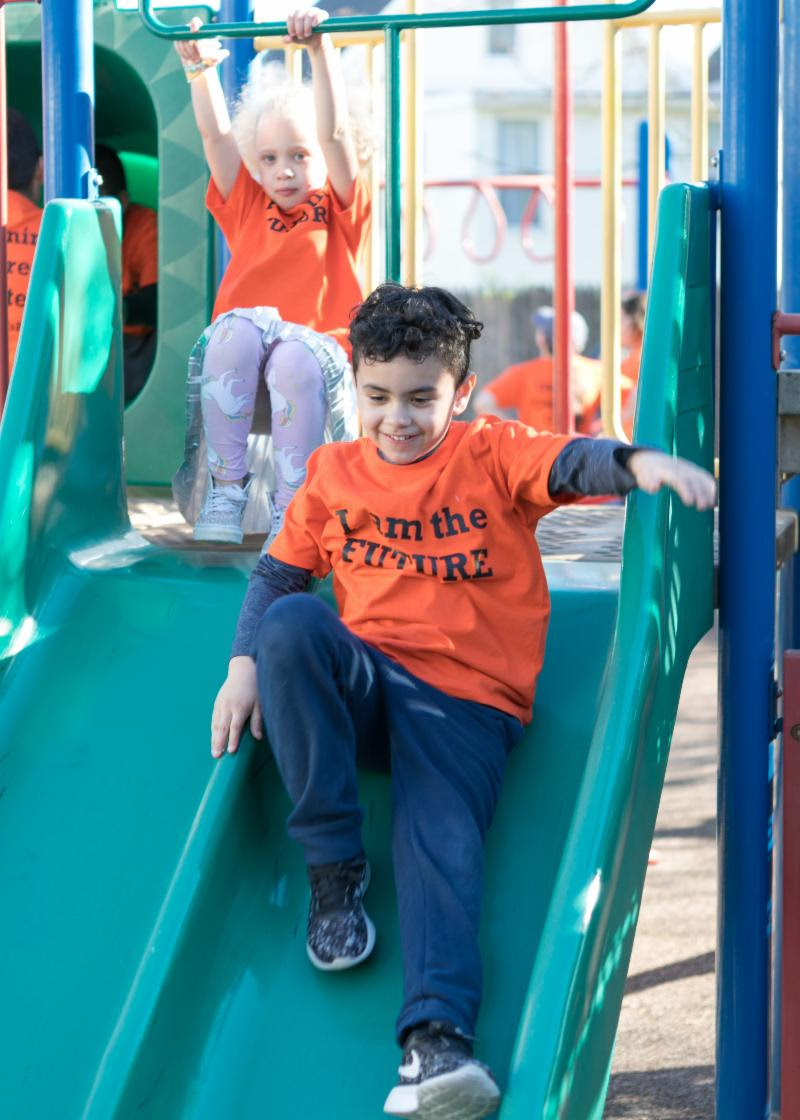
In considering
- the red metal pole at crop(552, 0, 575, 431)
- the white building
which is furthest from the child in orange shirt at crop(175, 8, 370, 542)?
the white building

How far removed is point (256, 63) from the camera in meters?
4.42

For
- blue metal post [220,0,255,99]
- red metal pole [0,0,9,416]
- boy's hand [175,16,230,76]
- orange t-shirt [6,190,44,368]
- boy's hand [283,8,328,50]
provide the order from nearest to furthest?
boy's hand [283,8,328,50]
boy's hand [175,16,230,76]
red metal pole [0,0,9,416]
blue metal post [220,0,255,99]
orange t-shirt [6,190,44,368]

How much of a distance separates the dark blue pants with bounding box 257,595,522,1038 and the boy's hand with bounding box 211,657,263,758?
14 centimetres

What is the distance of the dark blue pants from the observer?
2221 mm

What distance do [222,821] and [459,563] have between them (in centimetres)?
57

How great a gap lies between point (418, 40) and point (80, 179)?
176 centimetres

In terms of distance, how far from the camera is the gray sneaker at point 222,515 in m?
3.25

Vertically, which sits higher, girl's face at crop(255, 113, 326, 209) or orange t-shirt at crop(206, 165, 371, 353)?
girl's face at crop(255, 113, 326, 209)

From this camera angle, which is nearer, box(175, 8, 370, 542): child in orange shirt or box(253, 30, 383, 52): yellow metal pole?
box(175, 8, 370, 542): child in orange shirt

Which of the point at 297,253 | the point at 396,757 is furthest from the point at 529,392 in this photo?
the point at 396,757

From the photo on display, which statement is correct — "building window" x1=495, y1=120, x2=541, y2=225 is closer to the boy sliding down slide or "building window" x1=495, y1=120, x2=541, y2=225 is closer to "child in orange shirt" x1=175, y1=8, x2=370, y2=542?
"child in orange shirt" x1=175, y1=8, x2=370, y2=542

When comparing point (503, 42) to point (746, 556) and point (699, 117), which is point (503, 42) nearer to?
point (699, 117)

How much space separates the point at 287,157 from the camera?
3516 mm

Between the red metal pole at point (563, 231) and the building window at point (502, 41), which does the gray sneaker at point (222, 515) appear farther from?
the building window at point (502, 41)
